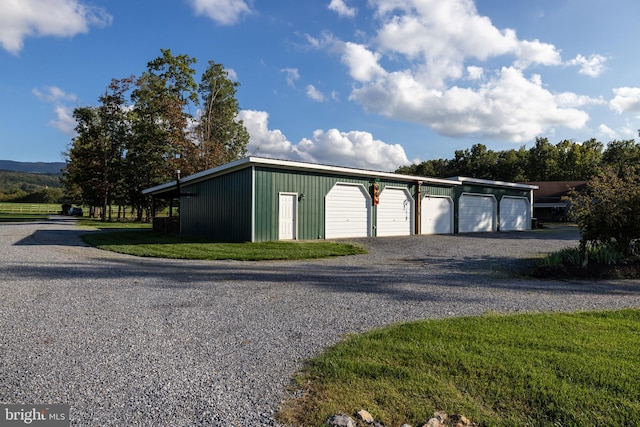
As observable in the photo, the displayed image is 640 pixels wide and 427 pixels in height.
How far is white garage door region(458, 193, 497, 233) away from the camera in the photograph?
2088 cm

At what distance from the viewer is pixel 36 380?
283 centimetres

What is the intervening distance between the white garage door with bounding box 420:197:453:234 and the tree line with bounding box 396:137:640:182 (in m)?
32.4

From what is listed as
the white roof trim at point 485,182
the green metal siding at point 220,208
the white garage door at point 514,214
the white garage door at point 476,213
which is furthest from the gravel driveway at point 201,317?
the white garage door at point 514,214

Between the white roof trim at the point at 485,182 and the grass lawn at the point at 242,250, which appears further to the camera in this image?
the white roof trim at the point at 485,182

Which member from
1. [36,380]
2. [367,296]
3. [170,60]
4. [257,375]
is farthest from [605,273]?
[170,60]

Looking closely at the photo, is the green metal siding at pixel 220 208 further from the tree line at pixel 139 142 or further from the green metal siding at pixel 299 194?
the tree line at pixel 139 142

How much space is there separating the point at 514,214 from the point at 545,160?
3010cm

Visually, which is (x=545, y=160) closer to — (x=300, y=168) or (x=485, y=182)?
(x=485, y=182)

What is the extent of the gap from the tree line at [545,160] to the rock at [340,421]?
168 ft

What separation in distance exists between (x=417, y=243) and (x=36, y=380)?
1306 centimetres

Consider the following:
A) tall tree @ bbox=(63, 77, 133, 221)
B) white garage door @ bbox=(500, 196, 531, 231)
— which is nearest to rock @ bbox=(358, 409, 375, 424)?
white garage door @ bbox=(500, 196, 531, 231)

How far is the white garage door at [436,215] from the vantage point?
19000 mm

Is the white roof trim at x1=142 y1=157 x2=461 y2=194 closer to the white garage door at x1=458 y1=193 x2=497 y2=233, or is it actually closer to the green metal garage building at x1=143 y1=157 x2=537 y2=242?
the green metal garage building at x1=143 y1=157 x2=537 y2=242

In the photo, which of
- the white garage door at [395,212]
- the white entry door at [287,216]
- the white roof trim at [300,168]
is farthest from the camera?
the white garage door at [395,212]
